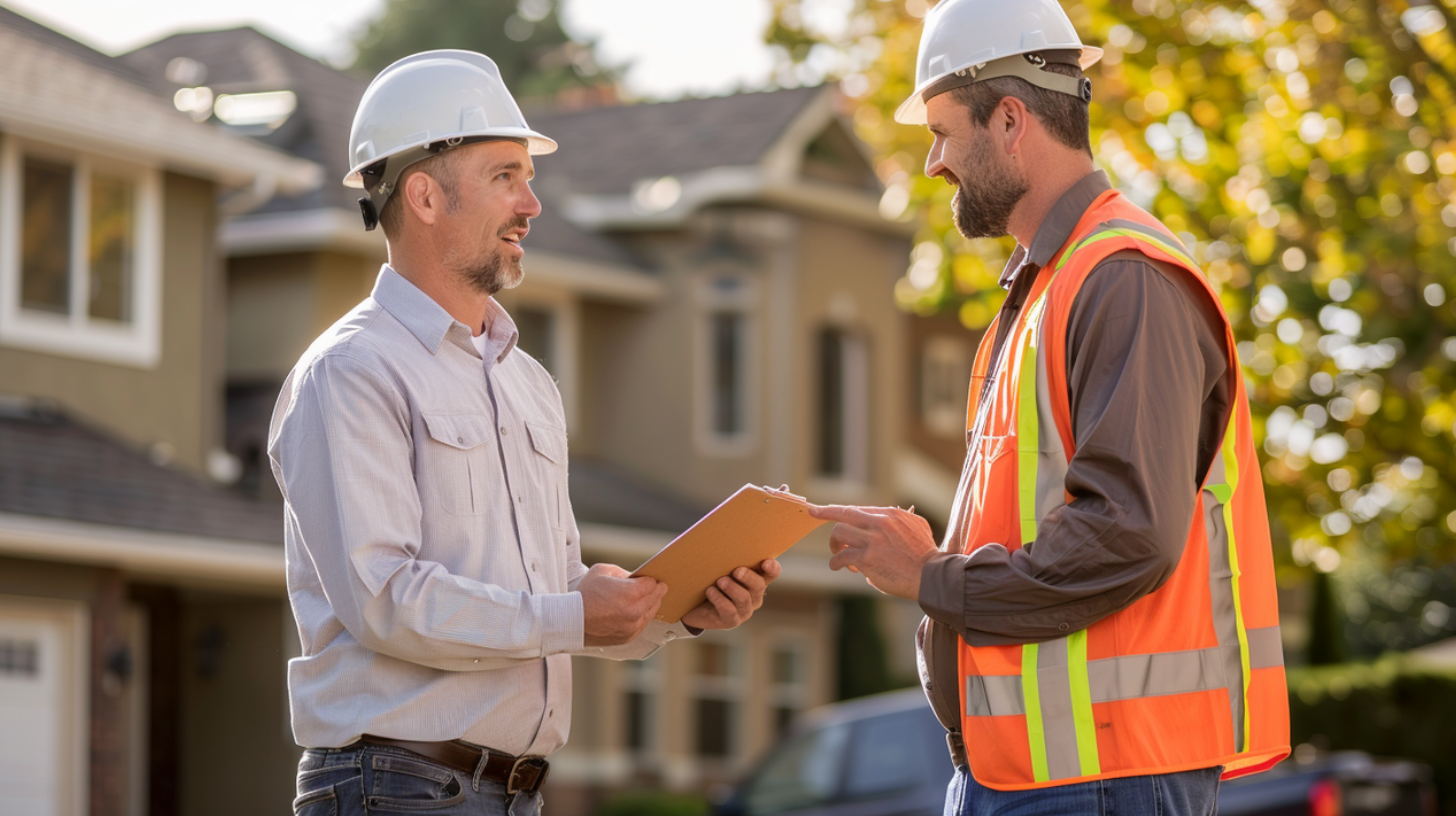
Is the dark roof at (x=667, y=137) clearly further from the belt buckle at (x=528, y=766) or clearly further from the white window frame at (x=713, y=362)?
the belt buckle at (x=528, y=766)

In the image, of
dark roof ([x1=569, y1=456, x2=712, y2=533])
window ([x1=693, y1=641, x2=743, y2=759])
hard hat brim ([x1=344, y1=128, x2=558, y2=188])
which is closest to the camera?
hard hat brim ([x1=344, y1=128, x2=558, y2=188])

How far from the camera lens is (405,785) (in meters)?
3.89

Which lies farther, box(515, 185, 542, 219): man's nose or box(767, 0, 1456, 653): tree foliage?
box(767, 0, 1456, 653): tree foliage

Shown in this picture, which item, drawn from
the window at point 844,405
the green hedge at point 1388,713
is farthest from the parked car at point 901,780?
the window at point 844,405

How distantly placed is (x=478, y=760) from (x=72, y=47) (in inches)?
614

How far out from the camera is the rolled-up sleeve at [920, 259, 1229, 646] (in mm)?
3496

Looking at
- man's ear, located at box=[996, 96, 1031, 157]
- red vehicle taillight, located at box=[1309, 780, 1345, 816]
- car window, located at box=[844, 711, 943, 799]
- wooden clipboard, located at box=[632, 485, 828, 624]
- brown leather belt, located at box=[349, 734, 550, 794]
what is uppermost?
man's ear, located at box=[996, 96, 1031, 157]

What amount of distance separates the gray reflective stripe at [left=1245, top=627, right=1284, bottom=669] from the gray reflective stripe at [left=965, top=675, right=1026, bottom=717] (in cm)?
47

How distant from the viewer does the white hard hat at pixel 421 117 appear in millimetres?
4324

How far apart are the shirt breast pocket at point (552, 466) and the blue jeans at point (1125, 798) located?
132 cm

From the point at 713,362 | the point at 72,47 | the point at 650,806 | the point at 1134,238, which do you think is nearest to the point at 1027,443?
the point at 1134,238

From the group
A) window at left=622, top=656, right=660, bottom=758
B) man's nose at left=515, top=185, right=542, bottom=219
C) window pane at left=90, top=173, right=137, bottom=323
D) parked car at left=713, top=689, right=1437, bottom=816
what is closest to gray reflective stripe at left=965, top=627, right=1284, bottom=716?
man's nose at left=515, top=185, right=542, bottom=219

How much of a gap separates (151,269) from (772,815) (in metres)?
8.51

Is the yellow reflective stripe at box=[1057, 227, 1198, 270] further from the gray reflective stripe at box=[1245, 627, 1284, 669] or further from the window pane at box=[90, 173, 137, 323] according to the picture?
the window pane at box=[90, 173, 137, 323]
